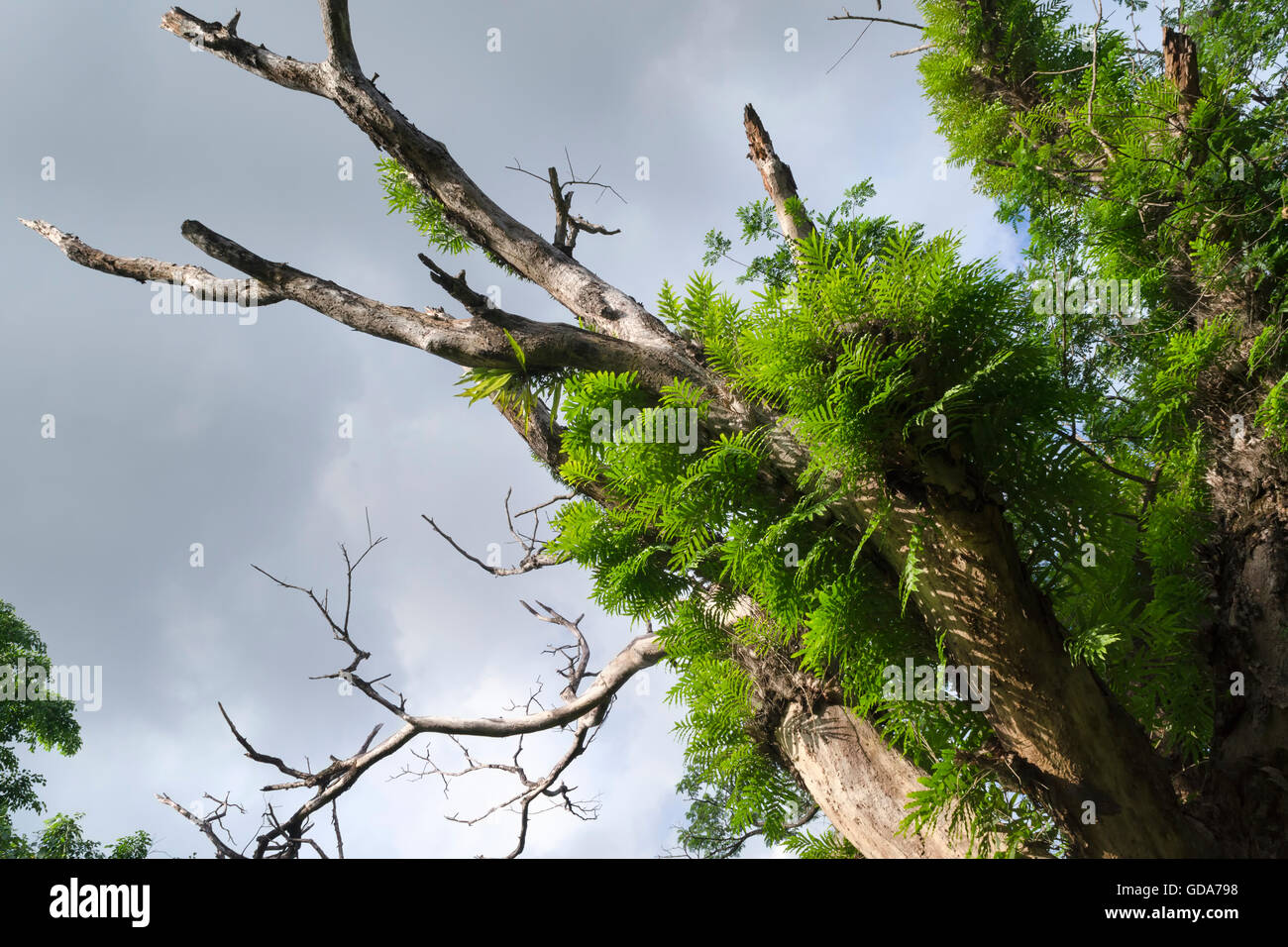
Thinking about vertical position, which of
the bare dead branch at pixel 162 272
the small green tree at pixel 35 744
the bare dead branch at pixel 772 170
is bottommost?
the small green tree at pixel 35 744

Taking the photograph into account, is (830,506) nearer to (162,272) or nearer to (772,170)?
(772,170)

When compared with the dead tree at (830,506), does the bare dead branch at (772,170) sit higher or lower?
higher

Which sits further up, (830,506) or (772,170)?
(772,170)

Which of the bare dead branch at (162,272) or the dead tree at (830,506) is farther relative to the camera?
the bare dead branch at (162,272)

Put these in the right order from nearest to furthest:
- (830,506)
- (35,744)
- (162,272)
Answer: (830,506)
(162,272)
(35,744)

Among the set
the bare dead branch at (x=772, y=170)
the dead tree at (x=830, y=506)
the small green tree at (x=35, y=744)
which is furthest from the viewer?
the small green tree at (x=35, y=744)

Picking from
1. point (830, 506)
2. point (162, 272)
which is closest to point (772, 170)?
point (830, 506)

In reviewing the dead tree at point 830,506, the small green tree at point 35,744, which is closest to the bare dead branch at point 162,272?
the dead tree at point 830,506

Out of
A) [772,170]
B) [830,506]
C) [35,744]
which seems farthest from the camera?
[35,744]

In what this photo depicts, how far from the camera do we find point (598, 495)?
Result: 289 cm

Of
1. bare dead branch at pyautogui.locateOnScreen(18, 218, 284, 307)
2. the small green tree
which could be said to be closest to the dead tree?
bare dead branch at pyautogui.locateOnScreen(18, 218, 284, 307)

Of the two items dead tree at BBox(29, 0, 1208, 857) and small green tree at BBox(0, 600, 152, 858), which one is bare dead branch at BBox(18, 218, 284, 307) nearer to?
dead tree at BBox(29, 0, 1208, 857)

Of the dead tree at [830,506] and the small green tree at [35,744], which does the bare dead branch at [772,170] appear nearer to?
the dead tree at [830,506]
